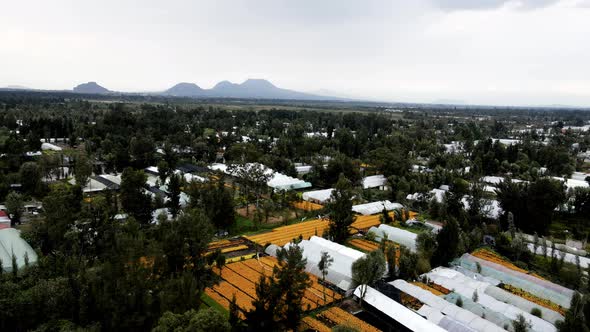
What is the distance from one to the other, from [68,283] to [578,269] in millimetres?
23258

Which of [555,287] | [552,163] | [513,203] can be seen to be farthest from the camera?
[552,163]

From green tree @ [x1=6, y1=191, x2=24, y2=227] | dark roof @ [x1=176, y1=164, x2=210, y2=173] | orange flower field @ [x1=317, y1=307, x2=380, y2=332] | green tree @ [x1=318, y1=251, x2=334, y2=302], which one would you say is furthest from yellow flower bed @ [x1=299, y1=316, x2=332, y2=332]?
dark roof @ [x1=176, y1=164, x2=210, y2=173]

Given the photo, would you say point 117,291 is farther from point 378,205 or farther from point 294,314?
point 378,205

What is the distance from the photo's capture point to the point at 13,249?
1998 centimetres

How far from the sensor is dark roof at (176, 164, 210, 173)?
145 ft

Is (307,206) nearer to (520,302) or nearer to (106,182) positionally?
(520,302)

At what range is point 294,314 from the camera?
14.7 metres

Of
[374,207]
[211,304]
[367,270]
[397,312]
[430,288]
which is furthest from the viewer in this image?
[374,207]

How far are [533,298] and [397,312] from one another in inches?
295

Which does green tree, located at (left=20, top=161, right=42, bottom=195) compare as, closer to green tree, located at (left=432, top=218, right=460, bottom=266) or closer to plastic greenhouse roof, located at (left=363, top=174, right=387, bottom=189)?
plastic greenhouse roof, located at (left=363, top=174, right=387, bottom=189)

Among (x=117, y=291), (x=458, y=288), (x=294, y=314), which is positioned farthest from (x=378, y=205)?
(x=117, y=291)

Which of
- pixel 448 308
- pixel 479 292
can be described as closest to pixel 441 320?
pixel 448 308

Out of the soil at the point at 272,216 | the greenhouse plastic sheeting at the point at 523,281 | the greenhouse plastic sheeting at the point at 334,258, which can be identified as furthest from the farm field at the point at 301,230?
the greenhouse plastic sheeting at the point at 523,281

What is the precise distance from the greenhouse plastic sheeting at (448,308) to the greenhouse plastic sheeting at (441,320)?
362mm
